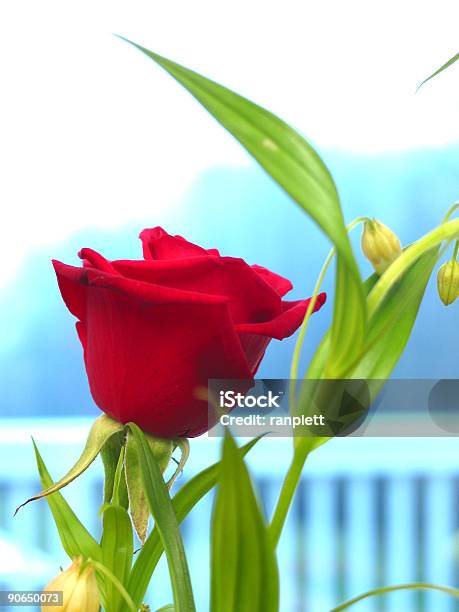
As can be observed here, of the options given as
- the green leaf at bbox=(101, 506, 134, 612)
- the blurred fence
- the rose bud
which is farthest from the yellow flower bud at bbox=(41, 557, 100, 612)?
the blurred fence

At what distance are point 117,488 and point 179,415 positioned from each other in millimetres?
41

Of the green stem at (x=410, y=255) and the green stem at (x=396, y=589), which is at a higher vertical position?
the green stem at (x=410, y=255)

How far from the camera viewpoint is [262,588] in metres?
0.23

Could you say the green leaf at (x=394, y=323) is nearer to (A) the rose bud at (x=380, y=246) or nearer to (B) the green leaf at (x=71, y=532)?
(A) the rose bud at (x=380, y=246)

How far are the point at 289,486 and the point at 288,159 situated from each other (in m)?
0.09

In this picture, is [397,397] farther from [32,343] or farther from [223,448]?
[32,343]

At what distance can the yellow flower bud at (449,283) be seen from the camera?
0.90 ft

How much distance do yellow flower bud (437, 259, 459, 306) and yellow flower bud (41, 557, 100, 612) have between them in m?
0.14

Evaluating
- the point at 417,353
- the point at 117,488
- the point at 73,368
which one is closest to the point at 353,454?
the point at 417,353

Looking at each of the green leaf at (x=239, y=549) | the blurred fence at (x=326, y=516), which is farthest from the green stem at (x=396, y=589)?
the blurred fence at (x=326, y=516)

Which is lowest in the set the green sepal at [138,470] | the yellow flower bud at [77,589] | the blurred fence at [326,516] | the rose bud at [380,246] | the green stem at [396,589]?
the green stem at [396,589]

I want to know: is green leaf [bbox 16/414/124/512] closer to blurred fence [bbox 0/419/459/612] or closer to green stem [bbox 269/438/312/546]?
green stem [bbox 269/438/312/546]

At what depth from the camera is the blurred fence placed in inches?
59.9

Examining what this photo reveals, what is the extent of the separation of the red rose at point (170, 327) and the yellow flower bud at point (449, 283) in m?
0.04
